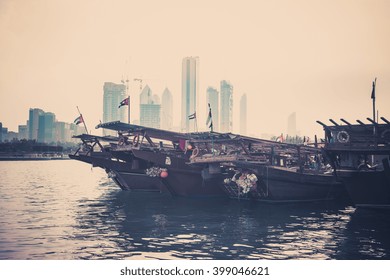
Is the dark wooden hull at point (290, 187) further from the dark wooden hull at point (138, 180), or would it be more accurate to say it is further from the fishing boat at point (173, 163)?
the dark wooden hull at point (138, 180)

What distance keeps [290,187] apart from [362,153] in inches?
212

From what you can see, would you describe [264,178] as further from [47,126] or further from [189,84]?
[47,126]

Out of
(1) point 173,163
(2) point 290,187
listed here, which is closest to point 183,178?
(1) point 173,163

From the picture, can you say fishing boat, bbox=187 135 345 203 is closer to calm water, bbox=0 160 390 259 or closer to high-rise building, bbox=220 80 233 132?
calm water, bbox=0 160 390 259

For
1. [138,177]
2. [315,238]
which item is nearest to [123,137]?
[138,177]

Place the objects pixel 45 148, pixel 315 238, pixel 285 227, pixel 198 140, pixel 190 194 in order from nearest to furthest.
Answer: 1. pixel 315 238
2. pixel 285 227
3. pixel 198 140
4. pixel 190 194
5. pixel 45 148

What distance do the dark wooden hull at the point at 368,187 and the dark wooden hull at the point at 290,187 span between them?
369cm

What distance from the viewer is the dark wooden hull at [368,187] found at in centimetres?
2158

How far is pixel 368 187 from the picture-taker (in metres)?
22.0

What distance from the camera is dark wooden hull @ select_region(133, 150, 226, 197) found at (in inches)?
1086

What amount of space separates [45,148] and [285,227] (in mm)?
124934

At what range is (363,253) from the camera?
1382 cm

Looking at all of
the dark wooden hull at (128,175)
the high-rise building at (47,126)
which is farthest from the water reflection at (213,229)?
the high-rise building at (47,126)
